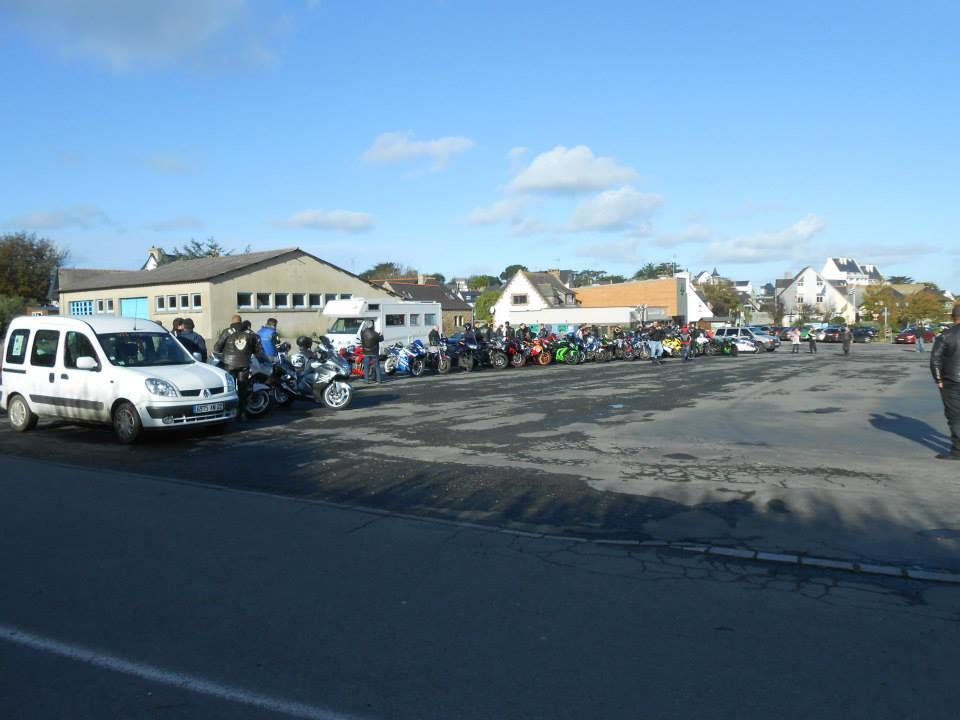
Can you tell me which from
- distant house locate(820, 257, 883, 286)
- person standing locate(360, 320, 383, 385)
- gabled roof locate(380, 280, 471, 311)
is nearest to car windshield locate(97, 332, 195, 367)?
person standing locate(360, 320, 383, 385)

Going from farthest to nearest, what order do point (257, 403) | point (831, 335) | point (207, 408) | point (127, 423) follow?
point (831, 335) < point (257, 403) < point (207, 408) < point (127, 423)

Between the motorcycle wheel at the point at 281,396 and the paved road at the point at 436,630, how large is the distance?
8.08 meters

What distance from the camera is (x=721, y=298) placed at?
9425 centimetres

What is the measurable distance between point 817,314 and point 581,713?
10606 cm

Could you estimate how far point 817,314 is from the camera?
10075 centimetres

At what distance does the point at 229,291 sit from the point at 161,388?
30610mm

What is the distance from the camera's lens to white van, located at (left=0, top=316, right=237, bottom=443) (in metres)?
11.2

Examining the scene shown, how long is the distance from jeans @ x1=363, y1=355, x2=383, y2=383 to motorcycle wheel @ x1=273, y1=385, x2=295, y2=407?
597 cm

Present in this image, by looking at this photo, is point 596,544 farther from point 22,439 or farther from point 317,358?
point 317,358

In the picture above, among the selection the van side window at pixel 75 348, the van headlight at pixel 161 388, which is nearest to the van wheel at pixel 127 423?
the van headlight at pixel 161 388

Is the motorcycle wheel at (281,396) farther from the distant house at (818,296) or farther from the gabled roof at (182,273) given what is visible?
the distant house at (818,296)

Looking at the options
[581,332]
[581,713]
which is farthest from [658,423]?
[581,332]

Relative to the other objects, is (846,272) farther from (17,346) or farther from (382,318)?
(17,346)

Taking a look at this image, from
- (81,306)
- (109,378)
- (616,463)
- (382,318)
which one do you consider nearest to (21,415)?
(109,378)
